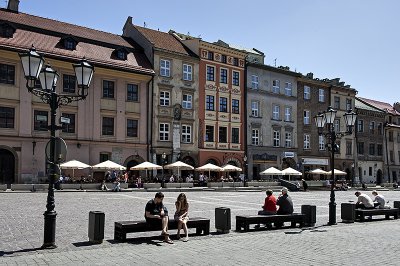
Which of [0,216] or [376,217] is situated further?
[376,217]

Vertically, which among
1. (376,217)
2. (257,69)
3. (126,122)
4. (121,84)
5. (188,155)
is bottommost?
(376,217)

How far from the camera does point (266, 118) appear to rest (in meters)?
52.3

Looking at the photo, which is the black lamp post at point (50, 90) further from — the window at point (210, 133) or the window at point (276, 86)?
the window at point (276, 86)

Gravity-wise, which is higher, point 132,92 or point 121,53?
point 121,53

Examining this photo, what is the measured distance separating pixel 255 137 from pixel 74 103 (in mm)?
21138

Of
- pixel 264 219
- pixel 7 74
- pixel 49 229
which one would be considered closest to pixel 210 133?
pixel 7 74

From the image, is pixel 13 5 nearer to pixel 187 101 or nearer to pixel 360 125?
pixel 187 101

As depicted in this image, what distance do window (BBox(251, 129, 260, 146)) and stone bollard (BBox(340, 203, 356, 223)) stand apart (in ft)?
111

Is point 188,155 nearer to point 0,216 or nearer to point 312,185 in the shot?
point 312,185

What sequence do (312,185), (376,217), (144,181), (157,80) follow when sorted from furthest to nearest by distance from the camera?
1. (312,185)
2. (157,80)
3. (144,181)
4. (376,217)

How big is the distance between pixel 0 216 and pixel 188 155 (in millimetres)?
29602

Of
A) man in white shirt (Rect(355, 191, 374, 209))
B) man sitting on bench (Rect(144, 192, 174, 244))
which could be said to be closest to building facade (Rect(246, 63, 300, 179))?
man in white shirt (Rect(355, 191, 374, 209))

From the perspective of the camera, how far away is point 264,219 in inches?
546

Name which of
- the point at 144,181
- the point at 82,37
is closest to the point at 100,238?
the point at 144,181
